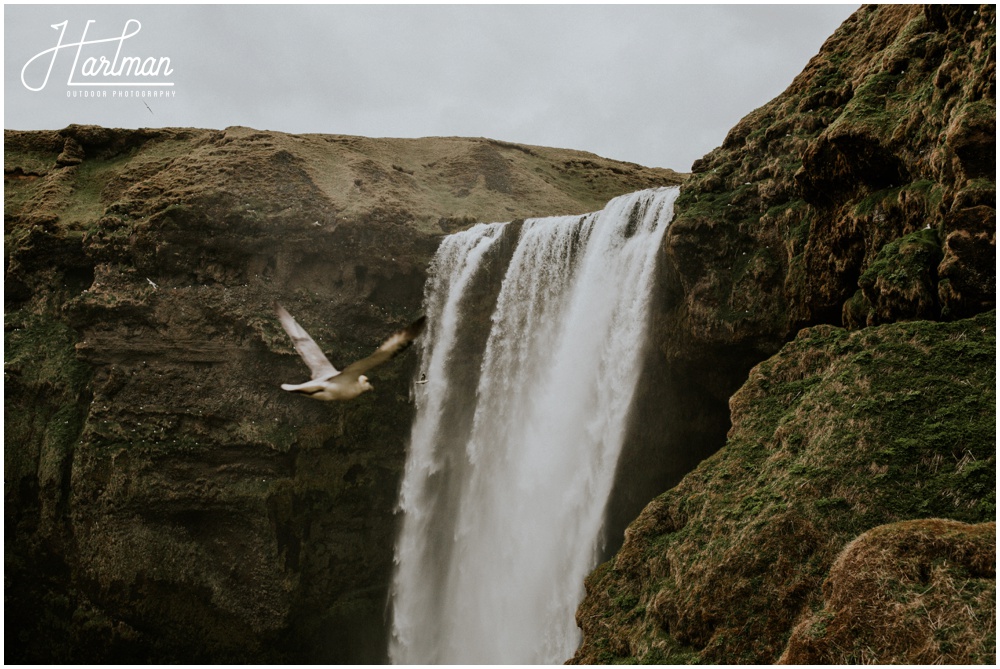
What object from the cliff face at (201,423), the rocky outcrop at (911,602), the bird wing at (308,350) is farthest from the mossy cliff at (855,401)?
the cliff face at (201,423)

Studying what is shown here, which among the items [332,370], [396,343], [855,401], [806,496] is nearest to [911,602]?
[806,496]

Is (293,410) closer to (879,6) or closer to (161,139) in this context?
(161,139)

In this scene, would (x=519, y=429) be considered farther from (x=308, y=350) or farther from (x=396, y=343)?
(x=396, y=343)

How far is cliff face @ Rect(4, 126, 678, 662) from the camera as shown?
910 inches

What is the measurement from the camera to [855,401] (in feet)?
31.1

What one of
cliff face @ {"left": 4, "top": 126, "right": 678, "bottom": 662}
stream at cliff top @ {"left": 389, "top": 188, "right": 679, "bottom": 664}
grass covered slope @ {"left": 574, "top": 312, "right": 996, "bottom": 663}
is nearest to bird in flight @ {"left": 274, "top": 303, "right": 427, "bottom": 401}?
grass covered slope @ {"left": 574, "top": 312, "right": 996, "bottom": 663}

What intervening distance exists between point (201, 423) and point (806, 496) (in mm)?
20305

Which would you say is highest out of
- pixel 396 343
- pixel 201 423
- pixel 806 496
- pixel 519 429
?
pixel 396 343

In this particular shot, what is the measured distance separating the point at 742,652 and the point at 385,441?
18.3 meters

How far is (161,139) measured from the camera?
3139 centimetres

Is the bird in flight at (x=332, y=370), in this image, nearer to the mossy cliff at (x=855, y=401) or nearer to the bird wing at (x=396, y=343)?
the bird wing at (x=396, y=343)

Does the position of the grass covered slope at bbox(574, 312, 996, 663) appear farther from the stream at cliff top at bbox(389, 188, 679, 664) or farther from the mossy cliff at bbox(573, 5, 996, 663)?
the stream at cliff top at bbox(389, 188, 679, 664)

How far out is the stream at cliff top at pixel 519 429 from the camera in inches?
712

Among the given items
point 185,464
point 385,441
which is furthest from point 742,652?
point 185,464
